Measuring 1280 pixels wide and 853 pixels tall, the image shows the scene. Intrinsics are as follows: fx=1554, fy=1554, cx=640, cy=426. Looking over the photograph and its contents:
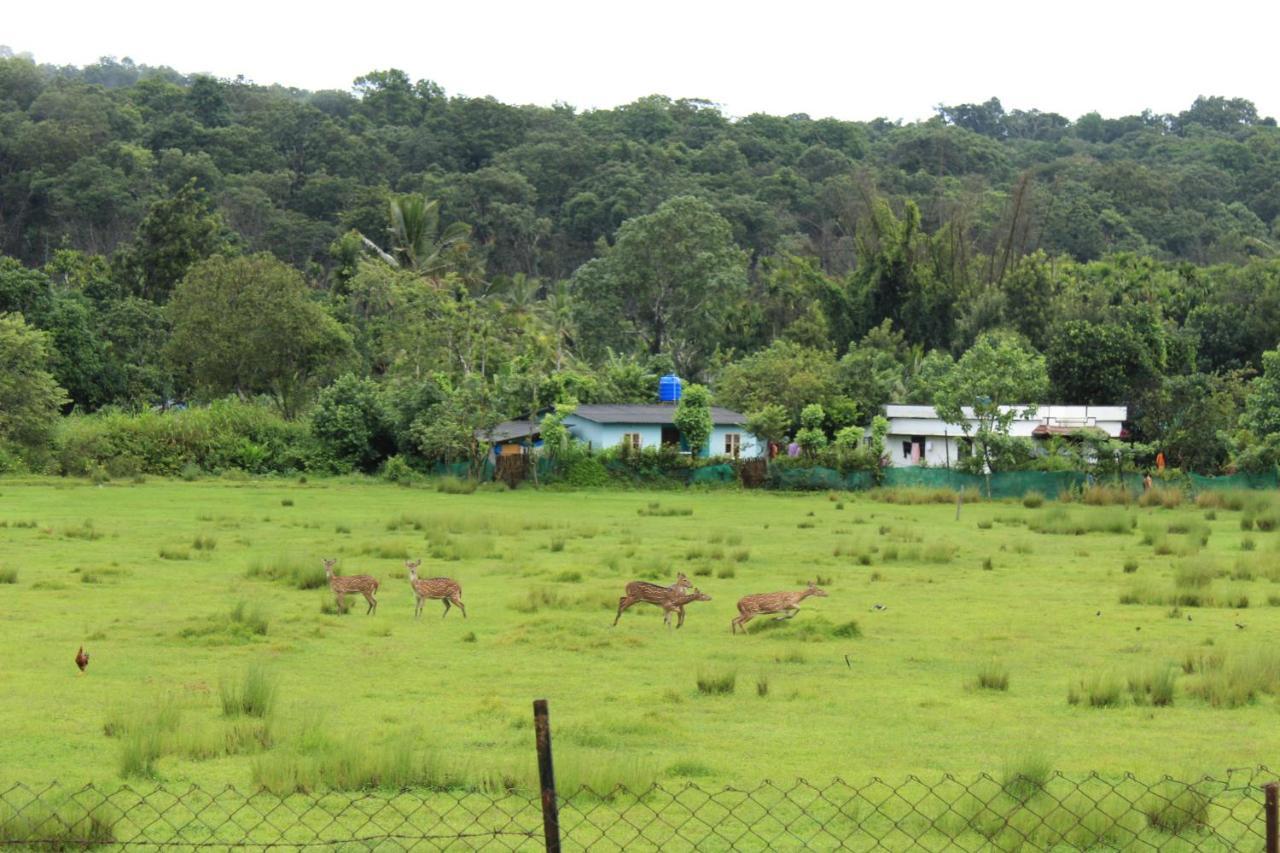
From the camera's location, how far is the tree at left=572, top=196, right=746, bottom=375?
277 ft

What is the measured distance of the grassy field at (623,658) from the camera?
1235 centimetres

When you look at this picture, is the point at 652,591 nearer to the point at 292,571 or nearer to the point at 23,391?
the point at 292,571

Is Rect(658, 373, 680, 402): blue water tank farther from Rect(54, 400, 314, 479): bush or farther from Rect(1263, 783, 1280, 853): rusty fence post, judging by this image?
Rect(1263, 783, 1280, 853): rusty fence post

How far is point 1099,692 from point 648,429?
45.9m

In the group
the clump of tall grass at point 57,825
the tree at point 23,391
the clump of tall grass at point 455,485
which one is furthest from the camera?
the clump of tall grass at point 455,485

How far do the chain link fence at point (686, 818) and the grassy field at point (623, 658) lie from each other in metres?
0.43

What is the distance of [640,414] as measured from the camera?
61.1m

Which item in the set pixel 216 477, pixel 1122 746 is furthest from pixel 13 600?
pixel 216 477

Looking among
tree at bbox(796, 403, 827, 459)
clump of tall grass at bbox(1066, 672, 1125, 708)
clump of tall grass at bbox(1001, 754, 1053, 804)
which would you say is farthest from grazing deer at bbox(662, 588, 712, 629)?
tree at bbox(796, 403, 827, 459)

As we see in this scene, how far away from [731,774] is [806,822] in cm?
137

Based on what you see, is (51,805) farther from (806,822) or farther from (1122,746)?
(1122,746)

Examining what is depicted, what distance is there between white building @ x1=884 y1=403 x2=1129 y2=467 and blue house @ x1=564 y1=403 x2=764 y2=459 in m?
6.25

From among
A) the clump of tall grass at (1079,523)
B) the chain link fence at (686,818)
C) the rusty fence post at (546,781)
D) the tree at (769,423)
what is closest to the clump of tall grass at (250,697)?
the chain link fence at (686,818)

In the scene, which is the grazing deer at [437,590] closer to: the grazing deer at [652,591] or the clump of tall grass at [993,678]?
the grazing deer at [652,591]
